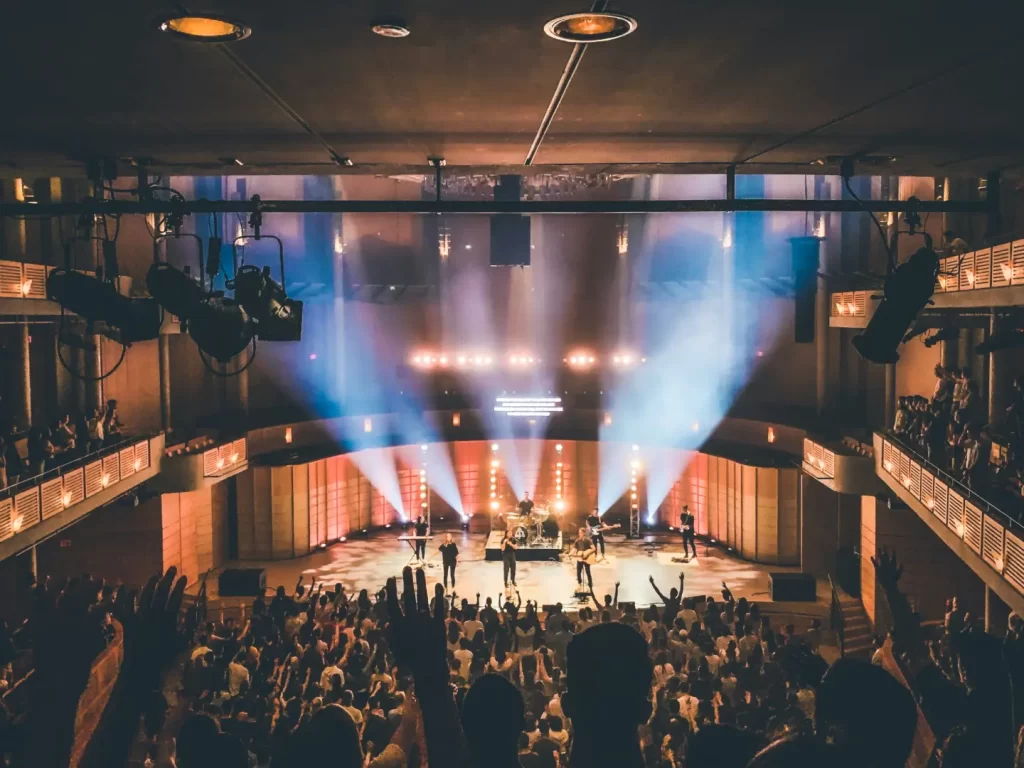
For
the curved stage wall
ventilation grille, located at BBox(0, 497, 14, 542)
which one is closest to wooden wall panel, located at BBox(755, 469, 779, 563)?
the curved stage wall

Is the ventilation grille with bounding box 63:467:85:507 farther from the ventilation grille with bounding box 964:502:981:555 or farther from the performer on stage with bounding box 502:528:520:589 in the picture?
the ventilation grille with bounding box 964:502:981:555

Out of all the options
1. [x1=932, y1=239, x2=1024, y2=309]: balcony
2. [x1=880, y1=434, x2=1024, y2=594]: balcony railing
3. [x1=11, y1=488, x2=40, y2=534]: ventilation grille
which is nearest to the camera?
[x1=880, y1=434, x2=1024, y2=594]: balcony railing

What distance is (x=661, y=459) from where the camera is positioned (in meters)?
28.3

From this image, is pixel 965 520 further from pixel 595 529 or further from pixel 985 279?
pixel 595 529

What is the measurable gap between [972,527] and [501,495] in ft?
62.6

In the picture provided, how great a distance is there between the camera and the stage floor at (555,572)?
2058 cm

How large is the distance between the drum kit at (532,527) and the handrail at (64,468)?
1011 cm

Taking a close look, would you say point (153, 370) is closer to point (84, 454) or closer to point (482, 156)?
point (84, 454)

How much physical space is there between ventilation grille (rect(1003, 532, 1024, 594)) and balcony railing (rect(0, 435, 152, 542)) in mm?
13084

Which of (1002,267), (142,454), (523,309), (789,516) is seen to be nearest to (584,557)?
(789,516)

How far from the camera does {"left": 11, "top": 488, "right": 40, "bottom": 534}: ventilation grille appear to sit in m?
13.0

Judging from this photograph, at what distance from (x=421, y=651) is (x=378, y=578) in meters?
19.6

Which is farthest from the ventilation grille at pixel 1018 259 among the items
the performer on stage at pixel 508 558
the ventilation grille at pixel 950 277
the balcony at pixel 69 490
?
the balcony at pixel 69 490

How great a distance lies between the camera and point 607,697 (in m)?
2.80
